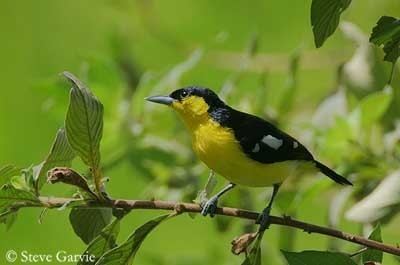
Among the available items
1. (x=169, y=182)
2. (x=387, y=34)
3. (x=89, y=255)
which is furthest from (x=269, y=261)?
(x=387, y=34)

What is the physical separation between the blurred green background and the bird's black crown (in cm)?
8

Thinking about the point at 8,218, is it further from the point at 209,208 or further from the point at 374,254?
the point at 374,254

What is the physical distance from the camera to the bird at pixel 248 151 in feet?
3.30

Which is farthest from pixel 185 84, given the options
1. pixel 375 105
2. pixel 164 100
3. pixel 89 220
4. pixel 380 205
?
pixel 89 220

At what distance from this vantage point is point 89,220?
2.64 feet

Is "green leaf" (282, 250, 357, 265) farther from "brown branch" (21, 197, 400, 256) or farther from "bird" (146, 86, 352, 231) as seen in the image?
"bird" (146, 86, 352, 231)

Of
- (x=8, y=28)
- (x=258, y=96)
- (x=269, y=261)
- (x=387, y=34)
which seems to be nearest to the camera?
(x=387, y=34)

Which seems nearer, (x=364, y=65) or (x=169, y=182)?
(x=364, y=65)

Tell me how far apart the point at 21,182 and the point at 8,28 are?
1861mm

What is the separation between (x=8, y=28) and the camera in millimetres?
2561

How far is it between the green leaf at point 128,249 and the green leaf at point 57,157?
0.08m

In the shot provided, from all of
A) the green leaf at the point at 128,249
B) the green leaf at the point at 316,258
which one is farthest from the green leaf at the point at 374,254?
the green leaf at the point at 128,249

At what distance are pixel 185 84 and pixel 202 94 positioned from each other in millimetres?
584

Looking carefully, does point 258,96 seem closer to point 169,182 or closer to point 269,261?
point 169,182
